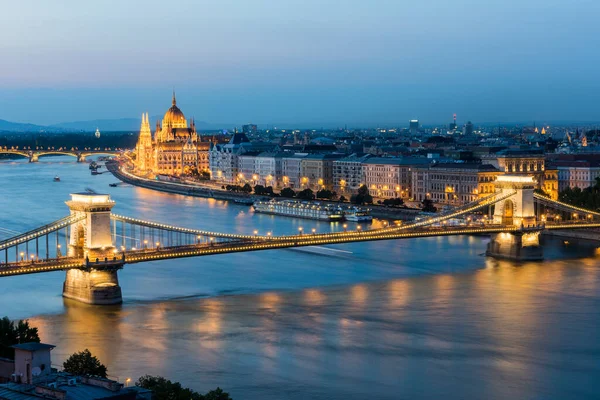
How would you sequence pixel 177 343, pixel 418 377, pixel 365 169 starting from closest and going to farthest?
pixel 418 377, pixel 177 343, pixel 365 169

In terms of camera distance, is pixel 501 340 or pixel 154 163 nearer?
pixel 501 340

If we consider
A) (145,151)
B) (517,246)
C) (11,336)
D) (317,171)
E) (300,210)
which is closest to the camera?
(11,336)

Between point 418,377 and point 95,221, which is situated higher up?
point 95,221

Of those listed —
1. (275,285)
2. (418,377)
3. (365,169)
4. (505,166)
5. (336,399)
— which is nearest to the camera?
(336,399)

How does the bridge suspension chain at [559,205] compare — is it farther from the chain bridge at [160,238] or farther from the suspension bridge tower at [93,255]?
the suspension bridge tower at [93,255]

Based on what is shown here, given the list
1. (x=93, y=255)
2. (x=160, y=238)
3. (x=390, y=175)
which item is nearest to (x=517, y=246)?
(x=160, y=238)

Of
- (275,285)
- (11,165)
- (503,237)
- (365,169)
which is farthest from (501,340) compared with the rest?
(11,165)

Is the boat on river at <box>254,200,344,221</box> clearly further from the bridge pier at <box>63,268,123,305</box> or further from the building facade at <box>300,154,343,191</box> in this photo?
the bridge pier at <box>63,268,123,305</box>

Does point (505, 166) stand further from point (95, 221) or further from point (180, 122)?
A: point (180, 122)

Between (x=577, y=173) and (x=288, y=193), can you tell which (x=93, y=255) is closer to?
(x=577, y=173)
